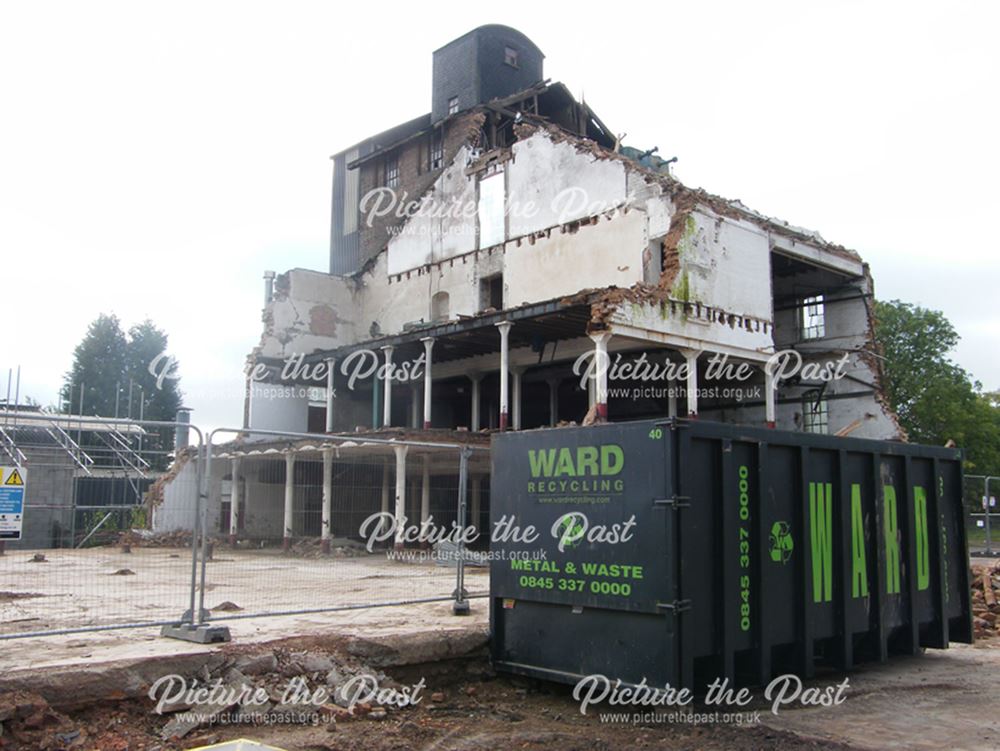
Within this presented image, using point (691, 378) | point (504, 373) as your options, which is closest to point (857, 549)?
point (691, 378)

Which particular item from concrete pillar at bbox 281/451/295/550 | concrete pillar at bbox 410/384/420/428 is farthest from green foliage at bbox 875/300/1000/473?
concrete pillar at bbox 281/451/295/550

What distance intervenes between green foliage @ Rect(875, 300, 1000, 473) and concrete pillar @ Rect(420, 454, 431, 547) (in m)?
34.3

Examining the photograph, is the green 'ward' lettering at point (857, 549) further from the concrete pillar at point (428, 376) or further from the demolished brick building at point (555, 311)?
the concrete pillar at point (428, 376)

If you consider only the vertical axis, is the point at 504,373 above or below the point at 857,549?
above

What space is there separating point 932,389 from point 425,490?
39.2 m

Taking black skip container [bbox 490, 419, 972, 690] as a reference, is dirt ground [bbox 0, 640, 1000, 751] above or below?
below

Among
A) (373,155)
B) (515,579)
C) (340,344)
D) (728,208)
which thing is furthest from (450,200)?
(515,579)

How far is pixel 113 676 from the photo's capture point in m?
6.71

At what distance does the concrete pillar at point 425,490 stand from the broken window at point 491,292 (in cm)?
1600

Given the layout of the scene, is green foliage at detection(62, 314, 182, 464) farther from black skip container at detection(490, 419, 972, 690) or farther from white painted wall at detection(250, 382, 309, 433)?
black skip container at detection(490, 419, 972, 690)

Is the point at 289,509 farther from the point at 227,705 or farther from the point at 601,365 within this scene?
the point at 601,365

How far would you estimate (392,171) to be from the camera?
45.0 metres

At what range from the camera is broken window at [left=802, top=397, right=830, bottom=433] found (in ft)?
101

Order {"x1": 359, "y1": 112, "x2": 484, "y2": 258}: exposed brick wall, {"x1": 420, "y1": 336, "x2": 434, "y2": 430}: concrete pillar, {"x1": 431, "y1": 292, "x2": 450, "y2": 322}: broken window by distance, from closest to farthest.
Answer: {"x1": 420, "y1": 336, "x2": 434, "y2": 430}: concrete pillar
{"x1": 431, "y1": 292, "x2": 450, "y2": 322}: broken window
{"x1": 359, "y1": 112, "x2": 484, "y2": 258}: exposed brick wall
